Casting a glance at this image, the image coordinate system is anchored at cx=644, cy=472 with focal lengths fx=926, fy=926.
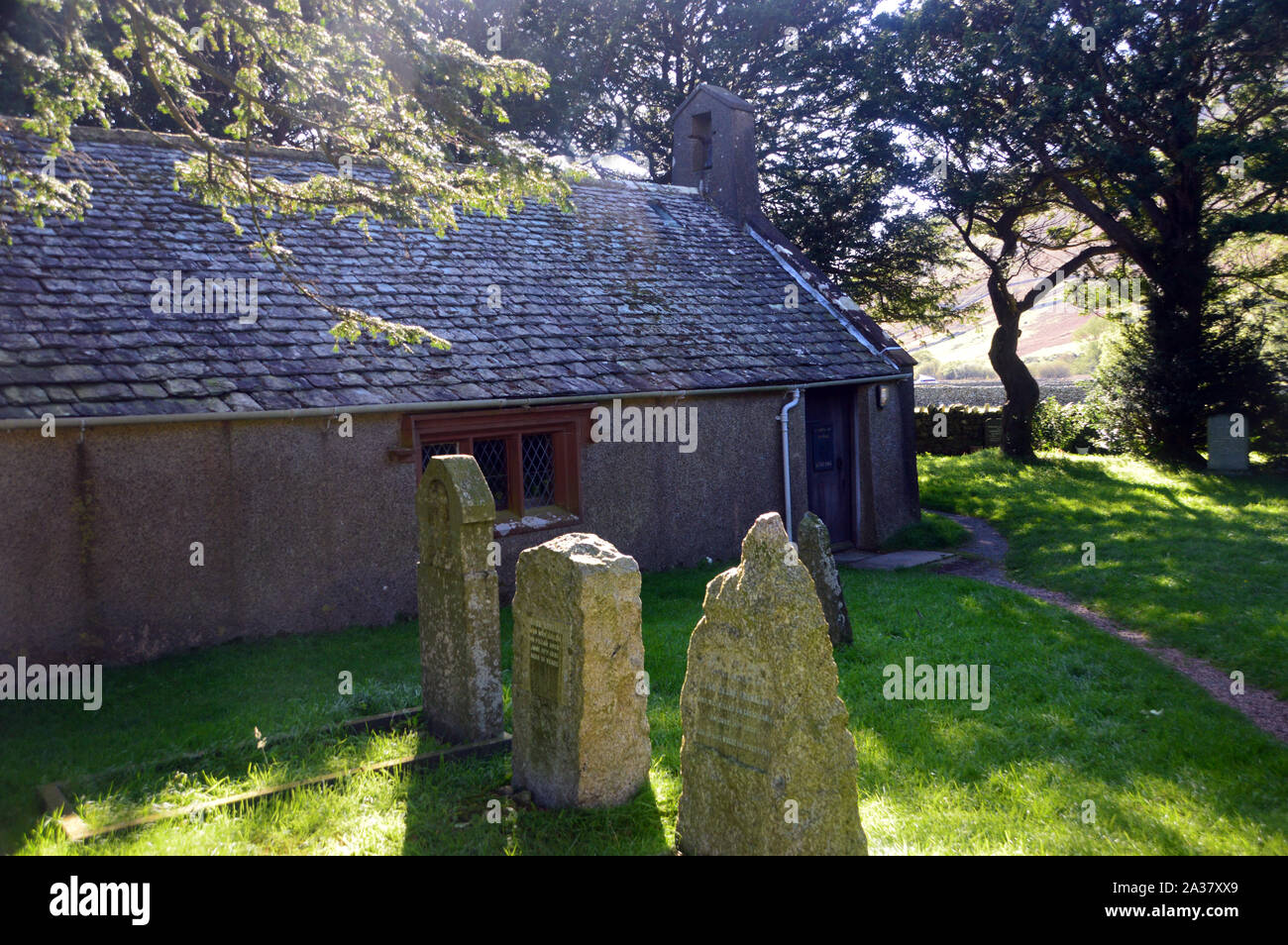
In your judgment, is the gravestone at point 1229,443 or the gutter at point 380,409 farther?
the gravestone at point 1229,443

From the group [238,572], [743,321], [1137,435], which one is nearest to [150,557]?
[238,572]

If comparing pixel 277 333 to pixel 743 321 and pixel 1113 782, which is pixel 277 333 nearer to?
pixel 743 321

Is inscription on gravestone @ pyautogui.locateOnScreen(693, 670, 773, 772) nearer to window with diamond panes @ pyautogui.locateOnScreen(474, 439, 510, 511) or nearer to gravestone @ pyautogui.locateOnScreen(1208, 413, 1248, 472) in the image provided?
window with diamond panes @ pyautogui.locateOnScreen(474, 439, 510, 511)

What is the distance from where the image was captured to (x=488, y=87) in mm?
8195

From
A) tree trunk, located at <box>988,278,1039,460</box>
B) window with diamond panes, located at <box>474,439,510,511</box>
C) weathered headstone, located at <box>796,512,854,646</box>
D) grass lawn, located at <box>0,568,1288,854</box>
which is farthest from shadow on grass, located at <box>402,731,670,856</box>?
tree trunk, located at <box>988,278,1039,460</box>

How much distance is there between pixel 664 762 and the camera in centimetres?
657

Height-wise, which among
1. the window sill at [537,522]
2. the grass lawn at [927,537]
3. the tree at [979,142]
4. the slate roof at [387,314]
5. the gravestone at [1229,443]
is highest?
the tree at [979,142]

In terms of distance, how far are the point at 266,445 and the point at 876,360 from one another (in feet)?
33.6

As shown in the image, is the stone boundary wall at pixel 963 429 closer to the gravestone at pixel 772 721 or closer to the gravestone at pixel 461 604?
the gravestone at pixel 461 604

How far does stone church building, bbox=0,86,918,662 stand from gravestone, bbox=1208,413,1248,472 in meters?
8.30

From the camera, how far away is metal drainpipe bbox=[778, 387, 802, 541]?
1431cm

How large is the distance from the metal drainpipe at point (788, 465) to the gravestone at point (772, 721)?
9.55 meters

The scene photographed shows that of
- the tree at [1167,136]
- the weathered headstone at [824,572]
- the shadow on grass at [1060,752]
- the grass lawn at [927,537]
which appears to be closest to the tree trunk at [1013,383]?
the tree at [1167,136]

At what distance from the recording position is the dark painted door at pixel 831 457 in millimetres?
15398
